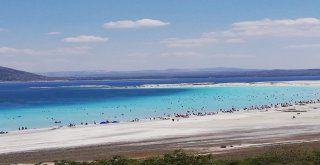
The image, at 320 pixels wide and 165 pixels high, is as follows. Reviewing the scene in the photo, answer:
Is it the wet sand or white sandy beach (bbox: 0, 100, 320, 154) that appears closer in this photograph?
the wet sand

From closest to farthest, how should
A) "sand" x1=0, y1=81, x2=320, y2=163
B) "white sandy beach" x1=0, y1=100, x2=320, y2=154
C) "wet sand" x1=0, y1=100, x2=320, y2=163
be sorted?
"wet sand" x1=0, y1=100, x2=320, y2=163
"sand" x1=0, y1=81, x2=320, y2=163
"white sandy beach" x1=0, y1=100, x2=320, y2=154

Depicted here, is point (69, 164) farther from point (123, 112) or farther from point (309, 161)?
point (123, 112)

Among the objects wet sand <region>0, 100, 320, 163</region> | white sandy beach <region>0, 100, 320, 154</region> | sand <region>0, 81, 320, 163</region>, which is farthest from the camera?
white sandy beach <region>0, 100, 320, 154</region>

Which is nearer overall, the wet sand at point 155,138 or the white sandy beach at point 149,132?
the wet sand at point 155,138

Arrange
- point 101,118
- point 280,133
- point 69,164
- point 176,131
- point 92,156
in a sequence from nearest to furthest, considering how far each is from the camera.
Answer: point 69,164
point 92,156
point 280,133
point 176,131
point 101,118

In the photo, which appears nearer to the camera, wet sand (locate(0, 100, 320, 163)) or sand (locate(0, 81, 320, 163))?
wet sand (locate(0, 100, 320, 163))

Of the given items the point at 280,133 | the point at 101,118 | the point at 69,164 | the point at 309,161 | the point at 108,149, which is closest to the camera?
the point at 309,161

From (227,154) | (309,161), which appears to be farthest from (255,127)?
(309,161)

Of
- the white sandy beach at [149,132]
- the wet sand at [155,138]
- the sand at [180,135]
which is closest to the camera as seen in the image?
the wet sand at [155,138]

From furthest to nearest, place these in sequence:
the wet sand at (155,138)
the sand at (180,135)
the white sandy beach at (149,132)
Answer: the white sandy beach at (149,132) < the sand at (180,135) < the wet sand at (155,138)

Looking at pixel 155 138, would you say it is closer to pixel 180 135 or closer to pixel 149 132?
pixel 180 135

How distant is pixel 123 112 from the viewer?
87625mm

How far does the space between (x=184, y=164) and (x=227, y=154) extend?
1109cm

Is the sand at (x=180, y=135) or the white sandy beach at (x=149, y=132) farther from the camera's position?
the white sandy beach at (x=149, y=132)
